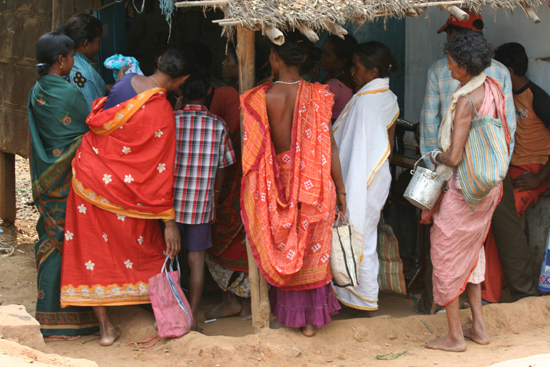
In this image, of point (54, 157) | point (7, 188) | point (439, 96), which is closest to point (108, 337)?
point (54, 157)

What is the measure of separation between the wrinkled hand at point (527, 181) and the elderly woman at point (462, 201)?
975 mm

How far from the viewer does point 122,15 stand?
6.39 metres

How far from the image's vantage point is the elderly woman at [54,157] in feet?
14.8

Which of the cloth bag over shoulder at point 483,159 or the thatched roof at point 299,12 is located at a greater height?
the thatched roof at point 299,12

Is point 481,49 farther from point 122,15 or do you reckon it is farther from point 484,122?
point 122,15

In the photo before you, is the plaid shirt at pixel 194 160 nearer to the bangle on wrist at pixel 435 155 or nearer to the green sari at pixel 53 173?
the green sari at pixel 53 173

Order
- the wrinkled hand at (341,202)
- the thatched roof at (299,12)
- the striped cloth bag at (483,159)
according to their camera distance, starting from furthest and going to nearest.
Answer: the wrinkled hand at (341,202)
the striped cloth bag at (483,159)
the thatched roof at (299,12)

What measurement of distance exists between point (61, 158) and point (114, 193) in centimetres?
51

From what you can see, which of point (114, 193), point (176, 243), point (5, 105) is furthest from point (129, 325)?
point (5, 105)

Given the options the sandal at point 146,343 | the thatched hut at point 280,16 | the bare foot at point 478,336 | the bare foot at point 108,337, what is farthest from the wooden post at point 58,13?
the bare foot at point 478,336

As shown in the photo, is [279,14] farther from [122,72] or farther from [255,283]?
[255,283]

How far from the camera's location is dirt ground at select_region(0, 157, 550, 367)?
430 cm

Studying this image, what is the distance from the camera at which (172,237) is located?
4.55 m

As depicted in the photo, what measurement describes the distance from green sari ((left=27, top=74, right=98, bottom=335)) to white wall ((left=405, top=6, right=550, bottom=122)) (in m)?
2.78
